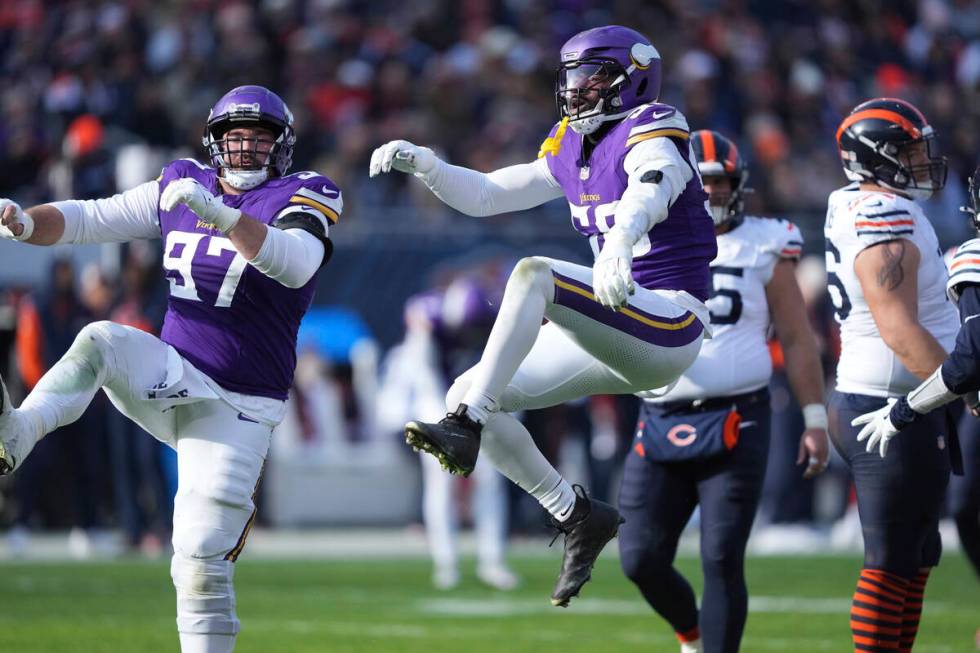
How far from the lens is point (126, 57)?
15.0 meters

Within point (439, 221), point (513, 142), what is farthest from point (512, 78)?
point (439, 221)

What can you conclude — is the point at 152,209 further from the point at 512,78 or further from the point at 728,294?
the point at 512,78

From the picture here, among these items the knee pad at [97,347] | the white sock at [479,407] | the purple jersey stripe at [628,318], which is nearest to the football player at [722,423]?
the purple jersey stripe at [628,318]

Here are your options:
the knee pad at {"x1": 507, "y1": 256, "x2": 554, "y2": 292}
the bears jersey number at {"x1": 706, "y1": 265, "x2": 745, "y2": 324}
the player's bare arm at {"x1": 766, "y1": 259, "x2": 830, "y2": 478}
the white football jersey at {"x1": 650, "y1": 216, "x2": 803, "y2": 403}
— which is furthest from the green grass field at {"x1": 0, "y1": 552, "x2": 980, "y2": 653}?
the knee pad at {"x1": 507, "y1": 256, "x2": 554, "y2": 292}

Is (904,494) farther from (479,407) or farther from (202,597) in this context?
(202,597)

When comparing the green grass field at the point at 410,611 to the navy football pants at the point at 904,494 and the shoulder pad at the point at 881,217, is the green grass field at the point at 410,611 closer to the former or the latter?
the navy football pants at the point at 904,494

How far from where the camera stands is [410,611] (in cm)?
916

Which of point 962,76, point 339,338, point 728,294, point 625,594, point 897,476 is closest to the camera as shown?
point 897,476

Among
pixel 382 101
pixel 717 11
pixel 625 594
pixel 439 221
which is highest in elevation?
pixel 717 11

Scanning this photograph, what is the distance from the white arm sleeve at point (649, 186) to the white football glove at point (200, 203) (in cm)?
120

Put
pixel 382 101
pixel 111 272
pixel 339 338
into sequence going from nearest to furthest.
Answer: pixel 111 272 < pixel 339 338 < pixel 382 101

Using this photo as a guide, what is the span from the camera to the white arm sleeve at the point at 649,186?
4902 mm

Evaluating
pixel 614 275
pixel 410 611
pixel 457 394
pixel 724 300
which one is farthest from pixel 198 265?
pixel 410 611

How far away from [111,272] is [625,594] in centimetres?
521
